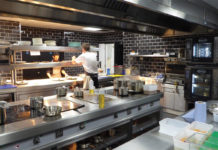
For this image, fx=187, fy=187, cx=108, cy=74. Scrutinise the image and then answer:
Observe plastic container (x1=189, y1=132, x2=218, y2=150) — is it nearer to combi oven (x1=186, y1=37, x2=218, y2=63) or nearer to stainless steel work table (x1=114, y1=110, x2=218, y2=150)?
stainless steel work table (x1=114, y1=110, x2=218, y2=150)

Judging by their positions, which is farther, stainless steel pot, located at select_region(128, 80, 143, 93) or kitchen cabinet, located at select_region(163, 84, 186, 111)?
kitchen cabinet, located at select_region(163, 84, 186, 111)

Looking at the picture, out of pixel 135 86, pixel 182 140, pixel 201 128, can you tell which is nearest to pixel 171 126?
pixel 201 128

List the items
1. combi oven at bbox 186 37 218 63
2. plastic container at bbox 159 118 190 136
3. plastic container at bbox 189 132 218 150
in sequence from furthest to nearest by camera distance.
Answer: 1. combi oven at bbox 186 37 218 63
2. plastic container at bbox 159 118 190 136
3. plastic container at bbox 189 132 218 150

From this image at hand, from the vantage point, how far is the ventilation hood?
176cm

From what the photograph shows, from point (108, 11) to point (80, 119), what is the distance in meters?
1.31

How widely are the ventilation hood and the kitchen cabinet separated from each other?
8.87ft

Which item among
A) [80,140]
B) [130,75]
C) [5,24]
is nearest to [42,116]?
[80,140]

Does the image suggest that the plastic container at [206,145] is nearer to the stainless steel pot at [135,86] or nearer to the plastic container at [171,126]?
the plastic container at [171,126]

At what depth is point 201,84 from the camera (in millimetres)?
4996

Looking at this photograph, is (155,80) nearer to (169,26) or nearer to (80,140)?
(169,26)

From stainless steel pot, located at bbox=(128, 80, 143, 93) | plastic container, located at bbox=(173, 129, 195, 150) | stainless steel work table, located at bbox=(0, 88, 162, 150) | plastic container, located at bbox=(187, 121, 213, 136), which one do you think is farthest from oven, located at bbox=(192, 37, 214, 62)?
plastic container, located at bbox=(173, 129, 195, 150)

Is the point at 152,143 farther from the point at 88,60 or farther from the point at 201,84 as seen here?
the point at 201,84

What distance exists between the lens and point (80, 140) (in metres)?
2.37

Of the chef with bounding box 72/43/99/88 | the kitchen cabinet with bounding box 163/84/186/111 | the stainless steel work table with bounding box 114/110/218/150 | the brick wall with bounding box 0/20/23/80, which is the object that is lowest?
the kitchen cabinet with bounding box 163/84/186/111
